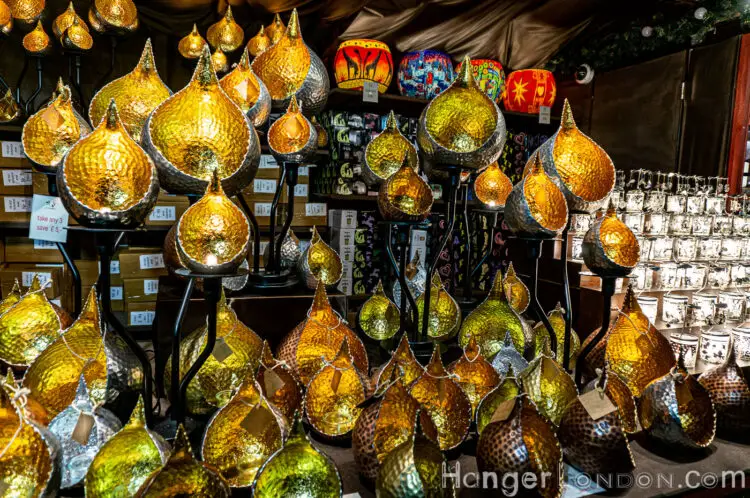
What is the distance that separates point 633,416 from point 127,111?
3.44 ft

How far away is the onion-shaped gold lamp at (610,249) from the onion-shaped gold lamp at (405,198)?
34 cm

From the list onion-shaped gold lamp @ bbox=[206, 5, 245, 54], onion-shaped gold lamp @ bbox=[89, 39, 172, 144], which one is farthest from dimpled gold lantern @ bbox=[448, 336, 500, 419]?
onion-shaped gold lamp @ bbox=[206, 5, 245, 54]

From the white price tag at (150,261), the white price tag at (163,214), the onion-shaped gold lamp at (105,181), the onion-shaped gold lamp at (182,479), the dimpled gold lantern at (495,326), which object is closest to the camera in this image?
the onion-shaped gold lamp at (182,479)

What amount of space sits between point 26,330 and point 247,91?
0.63 meters

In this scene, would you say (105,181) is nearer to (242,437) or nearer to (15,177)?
(242,437)

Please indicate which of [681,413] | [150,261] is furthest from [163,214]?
[681,413]

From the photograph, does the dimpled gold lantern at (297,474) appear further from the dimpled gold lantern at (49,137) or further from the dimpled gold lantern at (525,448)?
the dimpled gold lantern at (49,137)

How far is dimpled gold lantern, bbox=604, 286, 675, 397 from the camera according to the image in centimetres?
100

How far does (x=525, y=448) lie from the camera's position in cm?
69

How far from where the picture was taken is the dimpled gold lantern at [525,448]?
69 cm

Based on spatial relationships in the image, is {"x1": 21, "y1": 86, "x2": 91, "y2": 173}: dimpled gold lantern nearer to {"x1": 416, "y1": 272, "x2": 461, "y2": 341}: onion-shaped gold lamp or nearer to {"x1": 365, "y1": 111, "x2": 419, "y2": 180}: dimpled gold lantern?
{"x1": 365, "y1": 111, "x2": 419, "y2": 180}: dimpled gold lantern

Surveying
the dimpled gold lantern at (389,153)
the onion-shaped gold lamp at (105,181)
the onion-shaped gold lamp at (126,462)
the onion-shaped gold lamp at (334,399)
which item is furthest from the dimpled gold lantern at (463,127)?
the onion-shaped gold lamp at (126,462)

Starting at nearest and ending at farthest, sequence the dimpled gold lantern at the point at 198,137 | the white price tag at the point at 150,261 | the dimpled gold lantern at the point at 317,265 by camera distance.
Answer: the dimpled gold lantern at the point at 198,137
the dimpled gold lantern at the point at 317,265
the white price tag at the point at 150,261

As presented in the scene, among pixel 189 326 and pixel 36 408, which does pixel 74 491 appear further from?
pixel 189 326
